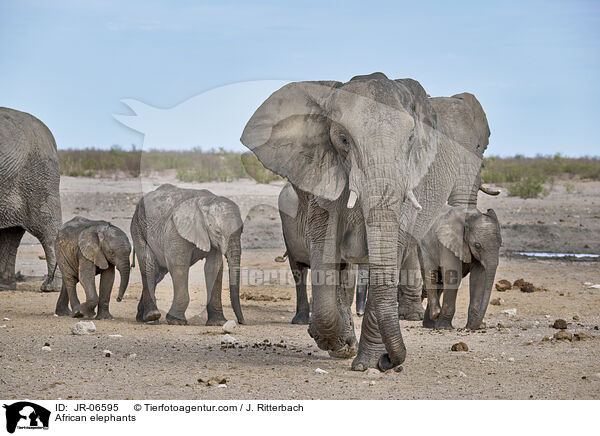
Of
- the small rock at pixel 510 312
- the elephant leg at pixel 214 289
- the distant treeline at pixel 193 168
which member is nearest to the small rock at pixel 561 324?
the small rock at pixel 510 312

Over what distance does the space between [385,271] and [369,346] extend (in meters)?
0.73

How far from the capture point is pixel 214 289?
9.71 meters

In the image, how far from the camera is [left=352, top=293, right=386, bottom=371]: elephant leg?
6785 millimetres

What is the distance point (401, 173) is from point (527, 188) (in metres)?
18.7

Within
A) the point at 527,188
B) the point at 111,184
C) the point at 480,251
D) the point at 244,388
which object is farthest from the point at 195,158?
the point at 244,388

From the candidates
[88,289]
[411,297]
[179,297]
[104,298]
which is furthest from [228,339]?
[411,297]

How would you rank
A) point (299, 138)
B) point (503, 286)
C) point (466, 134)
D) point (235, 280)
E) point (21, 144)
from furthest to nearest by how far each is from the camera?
point (503, 286) < point (21, 144) < point (466, 134) < point (235, 280) < point (299, 138)

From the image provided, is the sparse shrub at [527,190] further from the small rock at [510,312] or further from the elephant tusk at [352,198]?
the elephant tusk at [352,198]

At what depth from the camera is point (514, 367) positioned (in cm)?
711

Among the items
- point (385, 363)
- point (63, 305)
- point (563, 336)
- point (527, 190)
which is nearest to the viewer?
point (385, 363)

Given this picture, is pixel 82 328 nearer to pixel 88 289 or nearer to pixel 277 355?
pixel 88 289

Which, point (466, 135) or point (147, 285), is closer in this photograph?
point (147, 285)

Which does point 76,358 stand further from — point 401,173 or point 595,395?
point 595,395

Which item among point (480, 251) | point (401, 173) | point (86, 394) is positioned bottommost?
point (86, 394)
